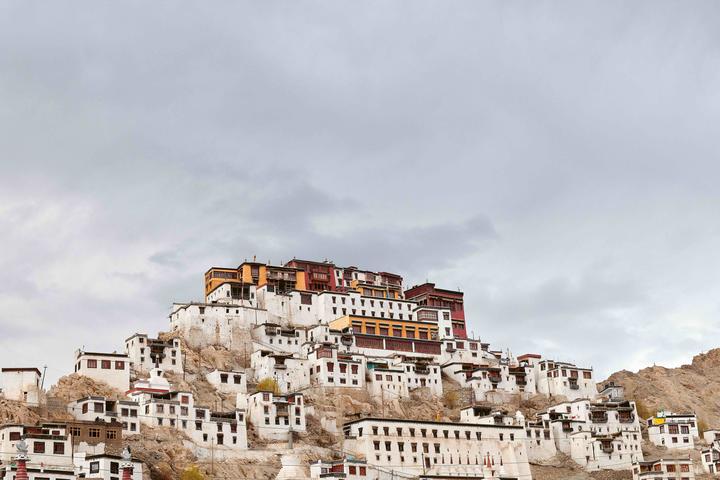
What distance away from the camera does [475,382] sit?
363 feet

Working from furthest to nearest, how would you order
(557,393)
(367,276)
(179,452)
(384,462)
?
(367,276) → (557,393) → (384,462) → (179,452)

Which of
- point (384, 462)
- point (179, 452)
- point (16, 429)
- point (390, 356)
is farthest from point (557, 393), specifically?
point (16, 429)

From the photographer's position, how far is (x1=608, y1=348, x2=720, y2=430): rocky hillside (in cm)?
11688

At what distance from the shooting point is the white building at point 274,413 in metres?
89.3

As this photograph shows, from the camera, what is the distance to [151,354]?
96.4 meters

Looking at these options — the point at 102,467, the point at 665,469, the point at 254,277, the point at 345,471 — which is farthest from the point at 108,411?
the point at 665,469

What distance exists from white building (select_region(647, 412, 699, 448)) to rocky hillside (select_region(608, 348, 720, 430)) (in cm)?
717

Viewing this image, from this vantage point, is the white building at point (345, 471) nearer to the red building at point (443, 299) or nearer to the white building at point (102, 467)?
the white building at point (102, 467)

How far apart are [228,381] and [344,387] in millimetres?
11056

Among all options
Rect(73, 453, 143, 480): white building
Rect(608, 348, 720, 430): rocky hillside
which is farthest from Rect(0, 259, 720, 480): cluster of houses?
Rect(608, 348, 720, 430): rocky hillside

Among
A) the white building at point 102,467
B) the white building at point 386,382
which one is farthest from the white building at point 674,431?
the white building at point 102,467

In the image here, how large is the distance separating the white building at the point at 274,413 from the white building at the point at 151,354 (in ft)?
26.7

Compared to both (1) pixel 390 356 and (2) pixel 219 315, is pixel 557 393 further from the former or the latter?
(2) pixel 219 315

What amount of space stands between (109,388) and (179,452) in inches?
476
